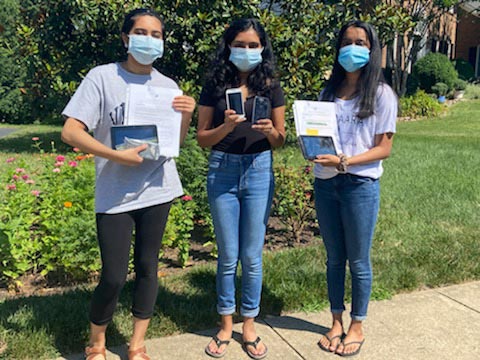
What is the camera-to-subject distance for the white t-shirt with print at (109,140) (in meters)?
2.44

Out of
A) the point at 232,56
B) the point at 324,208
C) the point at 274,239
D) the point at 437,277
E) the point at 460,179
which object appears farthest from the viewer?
the point at 460,179

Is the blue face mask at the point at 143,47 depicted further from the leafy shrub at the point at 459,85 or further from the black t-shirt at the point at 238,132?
the leafy shrub at the point at 459,85

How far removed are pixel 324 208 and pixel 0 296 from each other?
2.73m

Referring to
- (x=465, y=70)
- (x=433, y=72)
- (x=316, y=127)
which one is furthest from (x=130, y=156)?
(x=465, y=70)

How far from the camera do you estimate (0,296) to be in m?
3.89

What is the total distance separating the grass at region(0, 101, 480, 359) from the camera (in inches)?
126

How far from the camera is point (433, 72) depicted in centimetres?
2030

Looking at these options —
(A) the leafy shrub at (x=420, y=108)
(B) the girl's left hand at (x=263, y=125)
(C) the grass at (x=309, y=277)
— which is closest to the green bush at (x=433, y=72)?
(A) the leafy shrub at (x=420, y=108)

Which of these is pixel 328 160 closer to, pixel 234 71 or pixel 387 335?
pixel 234 71

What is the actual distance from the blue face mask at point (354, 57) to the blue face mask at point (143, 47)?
3.53 feet

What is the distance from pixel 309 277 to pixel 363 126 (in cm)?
174

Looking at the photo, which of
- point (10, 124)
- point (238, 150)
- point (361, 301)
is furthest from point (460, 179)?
point (10, 124)

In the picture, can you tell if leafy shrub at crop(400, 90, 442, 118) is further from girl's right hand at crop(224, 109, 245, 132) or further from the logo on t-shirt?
the logo on t-shirt

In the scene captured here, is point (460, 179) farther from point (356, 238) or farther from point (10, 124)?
point (10, 124)
